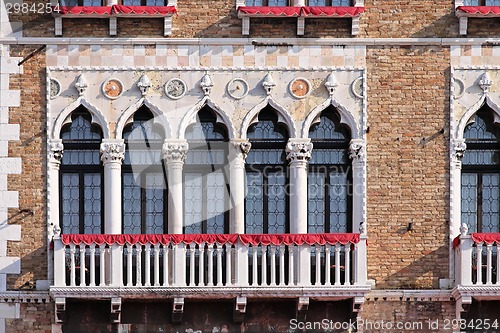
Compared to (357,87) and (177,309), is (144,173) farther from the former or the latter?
(357,87)

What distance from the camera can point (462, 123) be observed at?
3997 centimetres

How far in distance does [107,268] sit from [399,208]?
4935 millimetres

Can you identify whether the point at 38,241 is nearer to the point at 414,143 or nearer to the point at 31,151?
the point at 31,151

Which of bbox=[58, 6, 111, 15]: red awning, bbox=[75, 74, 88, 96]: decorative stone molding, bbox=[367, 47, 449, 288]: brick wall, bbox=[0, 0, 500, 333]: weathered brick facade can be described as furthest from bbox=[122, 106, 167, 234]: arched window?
bbox=[367, 47, 449, 288]: brick wall

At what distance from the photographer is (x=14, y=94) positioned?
39906 millimetres

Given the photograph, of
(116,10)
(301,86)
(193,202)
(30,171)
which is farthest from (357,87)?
(30,171)

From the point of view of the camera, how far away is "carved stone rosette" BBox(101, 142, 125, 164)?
130 feet

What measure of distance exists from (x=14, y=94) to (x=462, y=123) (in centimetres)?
744

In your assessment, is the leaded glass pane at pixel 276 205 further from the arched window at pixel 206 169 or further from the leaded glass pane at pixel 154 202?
the leaded glass pane at pixel 154 202

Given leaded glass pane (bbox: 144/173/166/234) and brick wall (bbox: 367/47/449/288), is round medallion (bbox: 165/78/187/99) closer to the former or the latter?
leaded glass pane (bbox: 144/173/166/234)

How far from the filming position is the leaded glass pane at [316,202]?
3997cm

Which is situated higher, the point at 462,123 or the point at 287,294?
the point at 462,123

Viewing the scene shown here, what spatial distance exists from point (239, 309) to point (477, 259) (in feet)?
12.9

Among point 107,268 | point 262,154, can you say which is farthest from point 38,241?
point 262,154
